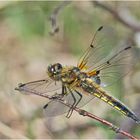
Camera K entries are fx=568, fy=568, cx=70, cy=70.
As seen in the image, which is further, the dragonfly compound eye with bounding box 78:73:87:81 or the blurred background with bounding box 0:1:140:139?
the blurred background with bounding box 0:1:140:139

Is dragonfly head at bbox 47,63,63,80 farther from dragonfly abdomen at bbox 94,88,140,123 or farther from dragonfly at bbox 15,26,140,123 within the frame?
dragonfly abdomen at bbox 94,88,140,123

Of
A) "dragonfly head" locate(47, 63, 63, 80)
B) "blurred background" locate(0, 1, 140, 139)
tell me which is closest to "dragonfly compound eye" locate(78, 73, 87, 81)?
"dragonfly head" locate(47, 63, 63, 80)

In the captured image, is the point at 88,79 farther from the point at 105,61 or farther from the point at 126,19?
the point at 126,19

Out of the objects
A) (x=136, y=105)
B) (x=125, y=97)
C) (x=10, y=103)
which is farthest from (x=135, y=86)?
(x=10, y=103)

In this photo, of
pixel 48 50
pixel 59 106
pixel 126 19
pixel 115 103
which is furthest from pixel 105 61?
pixel 48 50

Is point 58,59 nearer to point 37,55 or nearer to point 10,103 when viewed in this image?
point 37,55

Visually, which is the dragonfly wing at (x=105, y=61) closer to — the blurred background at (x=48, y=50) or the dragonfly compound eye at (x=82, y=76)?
the dragonfly compound eye at (x=82, y=76)
